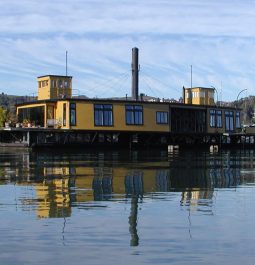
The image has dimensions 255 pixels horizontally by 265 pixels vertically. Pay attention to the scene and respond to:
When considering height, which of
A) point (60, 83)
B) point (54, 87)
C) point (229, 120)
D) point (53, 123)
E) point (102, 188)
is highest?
point (60, 83)

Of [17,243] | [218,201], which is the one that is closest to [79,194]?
[218,201]

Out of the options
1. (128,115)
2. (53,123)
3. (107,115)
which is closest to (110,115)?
(107,115)

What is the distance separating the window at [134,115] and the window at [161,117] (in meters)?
3.16

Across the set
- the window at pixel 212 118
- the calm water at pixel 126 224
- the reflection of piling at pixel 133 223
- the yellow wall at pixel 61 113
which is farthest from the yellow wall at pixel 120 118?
the reflection of piling at pixel 133 223

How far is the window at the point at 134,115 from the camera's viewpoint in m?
77.8

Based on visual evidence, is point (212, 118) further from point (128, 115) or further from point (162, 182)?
point (162, 182)

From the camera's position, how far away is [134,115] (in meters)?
78.2

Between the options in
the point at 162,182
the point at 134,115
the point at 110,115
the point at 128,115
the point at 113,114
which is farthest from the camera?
the point at 134,115

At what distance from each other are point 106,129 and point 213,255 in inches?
2546

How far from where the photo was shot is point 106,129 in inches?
2968

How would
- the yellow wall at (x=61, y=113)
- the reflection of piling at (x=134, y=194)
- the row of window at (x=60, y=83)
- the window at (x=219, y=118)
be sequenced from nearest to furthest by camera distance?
the reflection of piling at (x=134, y=194) < the yellow wall at (x=61, y=113) < the row of window at (x=60, y=83) < the window at (x=219, y=118)

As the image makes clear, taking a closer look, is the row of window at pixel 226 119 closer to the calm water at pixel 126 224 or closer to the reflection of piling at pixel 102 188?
the reflection of piling at pixel 102 188

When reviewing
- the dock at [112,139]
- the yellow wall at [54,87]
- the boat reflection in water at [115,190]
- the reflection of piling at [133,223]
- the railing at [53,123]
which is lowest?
the reflection of piling at [133,223]

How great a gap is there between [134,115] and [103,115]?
4.69 metres
